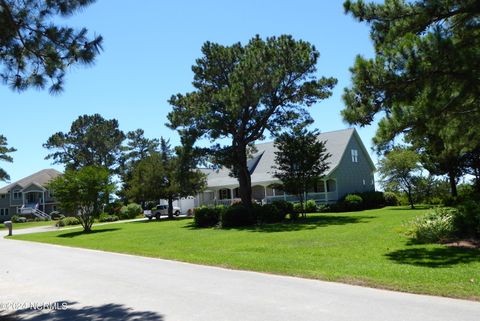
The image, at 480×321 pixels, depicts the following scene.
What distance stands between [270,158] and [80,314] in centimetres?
4000

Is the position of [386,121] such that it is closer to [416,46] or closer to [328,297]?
[416,46]

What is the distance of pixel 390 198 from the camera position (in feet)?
131

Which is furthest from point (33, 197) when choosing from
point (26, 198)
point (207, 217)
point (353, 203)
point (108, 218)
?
point (353, 203)

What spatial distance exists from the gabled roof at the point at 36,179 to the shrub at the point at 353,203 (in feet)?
170

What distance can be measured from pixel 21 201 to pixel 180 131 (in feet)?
172

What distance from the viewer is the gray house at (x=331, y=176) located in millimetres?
39688

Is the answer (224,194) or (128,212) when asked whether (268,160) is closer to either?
(224,194)

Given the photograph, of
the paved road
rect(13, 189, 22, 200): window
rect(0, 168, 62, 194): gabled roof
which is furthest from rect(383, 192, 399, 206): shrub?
rect(13, 189, 22, 200): window

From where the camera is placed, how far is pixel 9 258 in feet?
54.3

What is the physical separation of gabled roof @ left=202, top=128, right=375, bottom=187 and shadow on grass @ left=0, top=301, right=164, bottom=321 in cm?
3048

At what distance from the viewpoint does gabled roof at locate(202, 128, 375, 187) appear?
41.1 meters

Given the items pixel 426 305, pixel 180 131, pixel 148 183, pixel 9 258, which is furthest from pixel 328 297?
pixel 148 183

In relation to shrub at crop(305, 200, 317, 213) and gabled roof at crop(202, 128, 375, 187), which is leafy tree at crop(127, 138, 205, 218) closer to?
gabled roof at crop(202, 128, 375, 187)

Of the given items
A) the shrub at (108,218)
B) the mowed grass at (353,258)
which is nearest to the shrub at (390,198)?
the mowed grass at (353,258)
